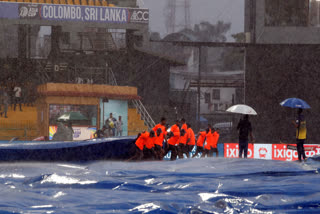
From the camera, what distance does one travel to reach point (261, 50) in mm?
23703

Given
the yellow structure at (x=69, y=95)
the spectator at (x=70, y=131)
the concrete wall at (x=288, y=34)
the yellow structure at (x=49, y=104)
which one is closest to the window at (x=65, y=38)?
the yellow structure at (x=69, y=95)

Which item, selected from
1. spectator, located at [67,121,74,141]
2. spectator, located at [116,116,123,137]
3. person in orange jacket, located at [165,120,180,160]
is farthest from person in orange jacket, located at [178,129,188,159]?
spectator, located at [116,116,123,137]

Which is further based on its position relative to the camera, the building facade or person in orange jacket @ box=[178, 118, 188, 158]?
the building facade

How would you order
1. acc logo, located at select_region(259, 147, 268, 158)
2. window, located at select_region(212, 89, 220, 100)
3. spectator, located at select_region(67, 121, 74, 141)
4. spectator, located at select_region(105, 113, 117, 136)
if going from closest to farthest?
acc logo, located at select_region(259, 147, 268, 158)
spectator, located at select_region(67, 121, 74, 141)
spectator, located at select_region(105, 113, 117, 136)
window, located at select_region(212, 89, 220, 100)

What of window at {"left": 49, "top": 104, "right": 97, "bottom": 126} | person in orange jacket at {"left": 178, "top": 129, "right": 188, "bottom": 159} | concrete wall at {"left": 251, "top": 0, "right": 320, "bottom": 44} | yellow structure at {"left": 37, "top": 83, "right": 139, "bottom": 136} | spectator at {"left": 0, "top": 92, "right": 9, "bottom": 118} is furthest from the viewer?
concrete wall at {"left": 251, "top": 0, "right": 320, "bottom": 44}

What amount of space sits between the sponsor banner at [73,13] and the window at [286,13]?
6471mm

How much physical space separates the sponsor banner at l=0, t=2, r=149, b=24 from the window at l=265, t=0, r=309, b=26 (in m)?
6.47

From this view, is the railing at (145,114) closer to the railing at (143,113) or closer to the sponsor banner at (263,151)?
the railing at (143,113)

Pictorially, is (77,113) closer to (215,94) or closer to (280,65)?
(280,65)

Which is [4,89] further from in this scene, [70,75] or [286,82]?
[286,82]

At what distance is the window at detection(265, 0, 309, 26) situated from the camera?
2377cm

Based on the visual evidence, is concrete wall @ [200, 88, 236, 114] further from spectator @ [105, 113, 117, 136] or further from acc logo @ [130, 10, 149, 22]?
spectator @ [105, 113, 117, 136]

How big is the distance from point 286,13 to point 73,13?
1090 cm

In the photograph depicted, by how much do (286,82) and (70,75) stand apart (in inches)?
429
